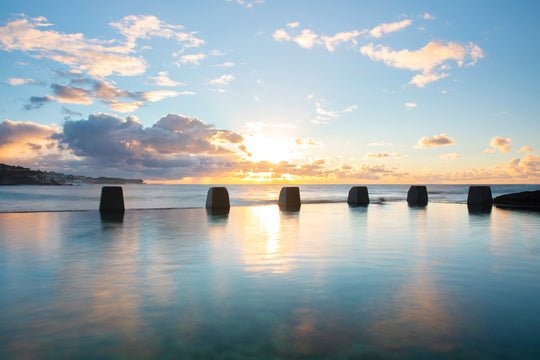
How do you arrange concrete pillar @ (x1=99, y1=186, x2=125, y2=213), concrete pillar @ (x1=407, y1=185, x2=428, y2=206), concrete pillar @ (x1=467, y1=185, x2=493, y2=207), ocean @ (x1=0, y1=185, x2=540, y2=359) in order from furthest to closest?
concrete pillar @ (x1=407, y1=185, x2=428, y2=206) → concrete pillar @ (x1=467, y1=185, x2=493, y2=207) → concrete pillar @ (x1=99, y1=186, x2=125, y2=213) → ocean @ (x1=0, y1=185, x2=540, y2=359)

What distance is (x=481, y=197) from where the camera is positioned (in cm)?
2264

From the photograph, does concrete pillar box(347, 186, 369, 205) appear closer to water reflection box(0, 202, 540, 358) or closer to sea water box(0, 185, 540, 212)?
sea water box(0, 185, 540, 212)

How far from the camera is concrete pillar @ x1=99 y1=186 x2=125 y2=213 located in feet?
56.7

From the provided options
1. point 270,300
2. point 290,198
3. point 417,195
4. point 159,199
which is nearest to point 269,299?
point 270,300

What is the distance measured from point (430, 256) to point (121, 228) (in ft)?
30.5

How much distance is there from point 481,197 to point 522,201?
8.24ft

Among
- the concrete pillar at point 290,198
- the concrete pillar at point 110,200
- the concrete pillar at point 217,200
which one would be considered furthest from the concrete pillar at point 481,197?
the concrete pillar at point 110,200

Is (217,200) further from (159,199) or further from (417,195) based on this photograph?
(159,199)

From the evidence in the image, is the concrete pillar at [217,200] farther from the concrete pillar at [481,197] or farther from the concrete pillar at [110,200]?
the concrete pillar at [481,197]

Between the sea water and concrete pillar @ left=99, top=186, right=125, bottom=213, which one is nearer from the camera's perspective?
concrete pillar @ left=99, top=186, right=125, bottom=213

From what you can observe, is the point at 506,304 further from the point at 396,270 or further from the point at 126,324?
the point at 126,324

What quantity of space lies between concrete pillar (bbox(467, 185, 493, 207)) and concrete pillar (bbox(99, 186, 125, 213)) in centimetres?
2203

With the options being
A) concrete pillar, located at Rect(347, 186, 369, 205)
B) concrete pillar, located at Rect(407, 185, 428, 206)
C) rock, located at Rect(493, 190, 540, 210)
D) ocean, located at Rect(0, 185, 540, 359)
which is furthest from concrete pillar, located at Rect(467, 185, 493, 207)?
ocean, located at Rect(0, 185, 540, 359)

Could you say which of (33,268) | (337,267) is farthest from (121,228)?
(337,267)
